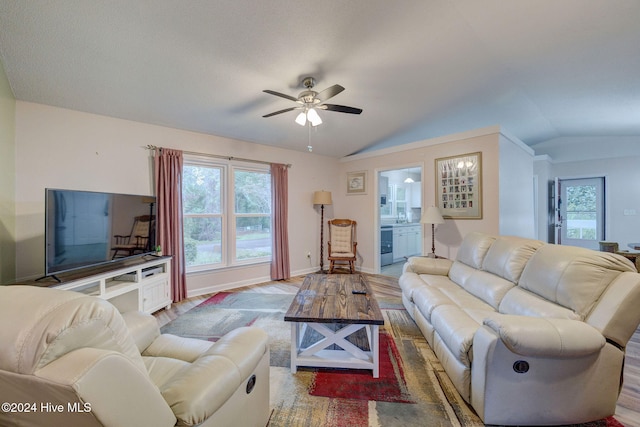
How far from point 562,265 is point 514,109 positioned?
2855mm

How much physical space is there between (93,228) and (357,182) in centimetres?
406

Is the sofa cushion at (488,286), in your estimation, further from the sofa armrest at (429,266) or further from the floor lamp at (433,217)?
the floor lamp at (433,217)

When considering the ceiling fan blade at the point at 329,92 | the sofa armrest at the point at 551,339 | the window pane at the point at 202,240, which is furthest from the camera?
the window pane at the point at 202,240

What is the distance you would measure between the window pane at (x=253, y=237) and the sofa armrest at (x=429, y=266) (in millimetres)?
2470

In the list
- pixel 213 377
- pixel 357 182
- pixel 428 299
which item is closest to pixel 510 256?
pixel 428 299

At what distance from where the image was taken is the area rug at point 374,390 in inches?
58.2

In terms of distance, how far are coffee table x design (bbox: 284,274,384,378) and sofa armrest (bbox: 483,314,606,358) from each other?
0.72 m

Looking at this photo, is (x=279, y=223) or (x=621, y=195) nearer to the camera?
(x=279, y=223)

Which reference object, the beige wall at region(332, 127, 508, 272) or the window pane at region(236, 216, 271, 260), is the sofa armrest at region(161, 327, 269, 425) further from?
the beige wall at region(332, 127, 508, 272)

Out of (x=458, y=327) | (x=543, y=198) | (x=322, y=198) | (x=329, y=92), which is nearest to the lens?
(x=458, y=327)

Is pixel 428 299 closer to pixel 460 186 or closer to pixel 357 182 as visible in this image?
pixel 460 186

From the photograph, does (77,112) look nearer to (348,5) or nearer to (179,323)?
(179,323)

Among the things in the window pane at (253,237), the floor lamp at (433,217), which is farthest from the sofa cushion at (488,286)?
the window pane at (253,237)

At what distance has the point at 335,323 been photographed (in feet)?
5.96
